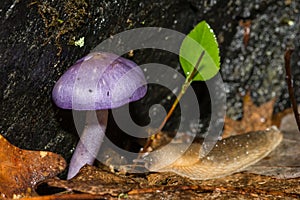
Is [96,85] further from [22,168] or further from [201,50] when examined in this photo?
[201,50]

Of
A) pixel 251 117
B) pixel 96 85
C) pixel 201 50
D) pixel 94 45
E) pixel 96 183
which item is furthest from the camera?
pixel 251 117

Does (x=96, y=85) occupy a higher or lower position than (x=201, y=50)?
lower

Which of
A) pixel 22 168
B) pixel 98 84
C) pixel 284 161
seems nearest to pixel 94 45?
pixel 98 84

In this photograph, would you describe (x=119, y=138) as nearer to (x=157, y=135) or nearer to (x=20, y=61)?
(x=157, y=135)

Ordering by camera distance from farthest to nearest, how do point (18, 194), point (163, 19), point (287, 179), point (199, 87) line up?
point (199, 87) < point (163, 19) < point (287, 179) < point (18, 194)

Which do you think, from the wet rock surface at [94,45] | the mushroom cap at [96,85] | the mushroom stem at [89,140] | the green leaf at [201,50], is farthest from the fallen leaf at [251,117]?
the mushroom cap at [96,85]

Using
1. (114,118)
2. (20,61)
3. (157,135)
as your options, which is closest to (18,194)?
(20,61)
